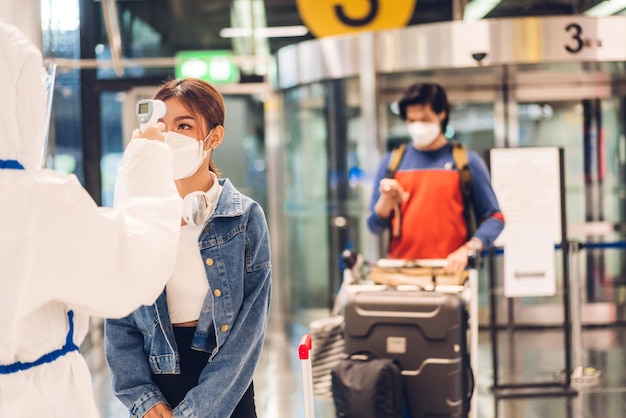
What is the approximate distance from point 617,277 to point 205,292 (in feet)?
21.6

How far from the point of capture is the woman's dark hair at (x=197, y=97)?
2.24 metres

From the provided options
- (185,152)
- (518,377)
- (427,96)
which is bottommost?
(518,377)

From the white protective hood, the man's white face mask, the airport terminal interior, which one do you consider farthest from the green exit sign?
the white protective hood

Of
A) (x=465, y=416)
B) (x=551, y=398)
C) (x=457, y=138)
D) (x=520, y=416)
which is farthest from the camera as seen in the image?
(x=457, y=138)

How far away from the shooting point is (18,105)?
162 centimetres

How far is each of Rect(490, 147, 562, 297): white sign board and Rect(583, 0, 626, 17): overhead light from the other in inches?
135

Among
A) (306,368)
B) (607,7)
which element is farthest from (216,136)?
(607,7)

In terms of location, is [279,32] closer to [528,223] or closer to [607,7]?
[607,7]

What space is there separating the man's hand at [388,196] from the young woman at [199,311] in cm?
179

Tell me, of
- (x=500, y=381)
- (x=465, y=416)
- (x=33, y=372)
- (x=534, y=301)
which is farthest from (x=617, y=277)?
(x=33, y=372)

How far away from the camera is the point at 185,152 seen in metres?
2.24

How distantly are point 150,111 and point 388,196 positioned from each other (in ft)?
6.92

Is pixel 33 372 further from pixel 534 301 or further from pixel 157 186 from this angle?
pixel 534 301

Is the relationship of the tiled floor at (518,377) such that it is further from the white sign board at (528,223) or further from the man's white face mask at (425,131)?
the man's white face mask at (425,131)
